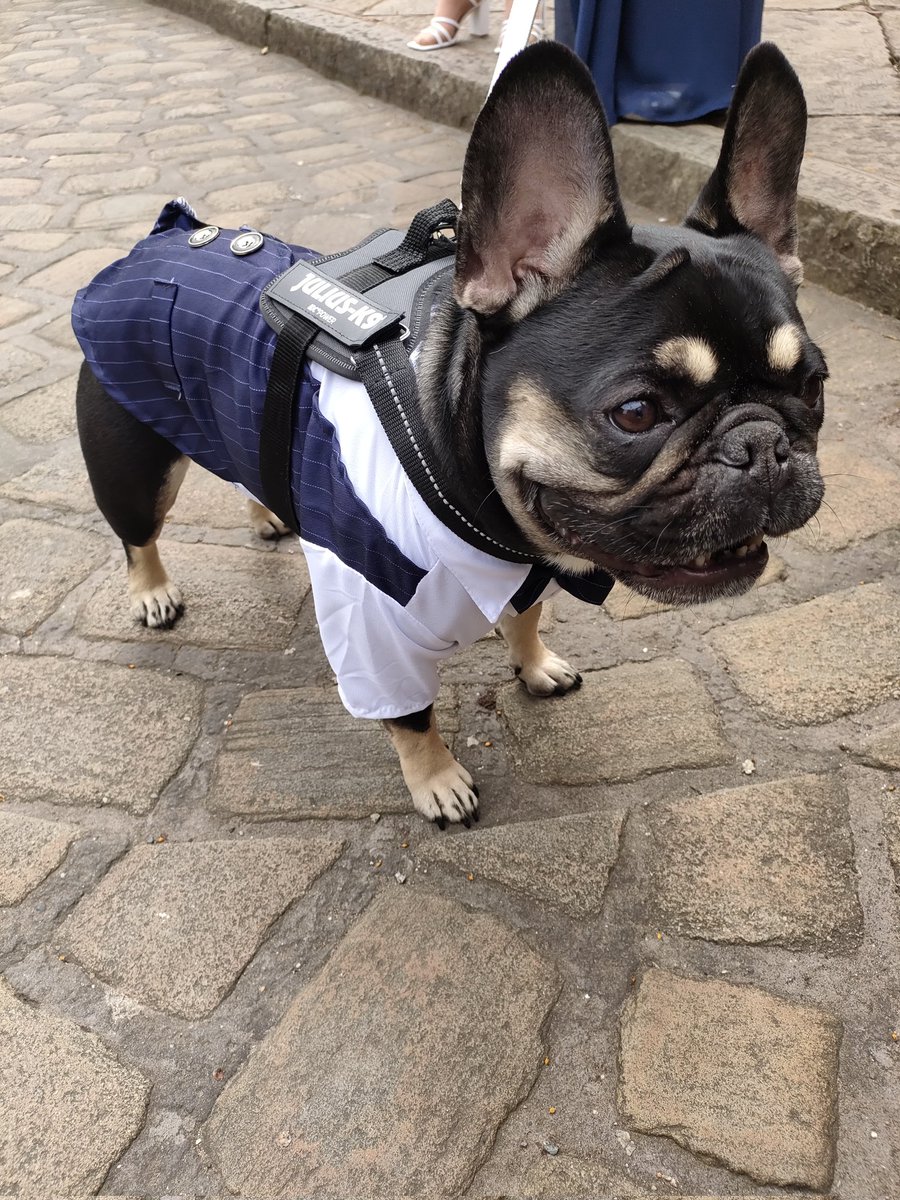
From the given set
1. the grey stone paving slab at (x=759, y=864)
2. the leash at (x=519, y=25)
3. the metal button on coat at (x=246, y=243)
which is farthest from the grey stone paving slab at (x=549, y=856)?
the leash at (x=519, y=25)

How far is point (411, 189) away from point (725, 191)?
13.1 feet

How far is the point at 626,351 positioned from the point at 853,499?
1874mm

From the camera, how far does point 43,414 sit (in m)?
3.88

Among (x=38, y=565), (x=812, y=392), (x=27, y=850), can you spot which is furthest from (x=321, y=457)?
(x=38, y=565)

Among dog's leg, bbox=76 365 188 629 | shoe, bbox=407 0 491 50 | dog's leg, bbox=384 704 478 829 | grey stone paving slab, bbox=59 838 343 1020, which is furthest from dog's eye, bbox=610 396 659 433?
shoe, bbox=407 0 491 50

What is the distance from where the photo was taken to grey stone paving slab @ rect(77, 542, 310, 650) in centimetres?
299

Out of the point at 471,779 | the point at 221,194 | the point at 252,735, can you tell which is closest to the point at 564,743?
the point at 471,779

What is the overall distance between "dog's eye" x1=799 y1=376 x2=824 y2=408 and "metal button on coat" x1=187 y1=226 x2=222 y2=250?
60.8 inches

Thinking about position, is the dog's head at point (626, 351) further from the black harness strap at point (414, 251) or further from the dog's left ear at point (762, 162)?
the black harness strap at point (414, 251)

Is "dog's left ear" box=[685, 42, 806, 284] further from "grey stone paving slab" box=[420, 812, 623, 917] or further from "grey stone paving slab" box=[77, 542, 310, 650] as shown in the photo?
"grey stone paving slab" box=[77, 542, 310, 650]

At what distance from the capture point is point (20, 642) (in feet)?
9.62

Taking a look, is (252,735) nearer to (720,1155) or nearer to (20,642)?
(20,642)

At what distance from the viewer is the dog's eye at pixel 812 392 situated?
1.80m

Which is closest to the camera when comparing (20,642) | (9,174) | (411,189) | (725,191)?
(725,191)
